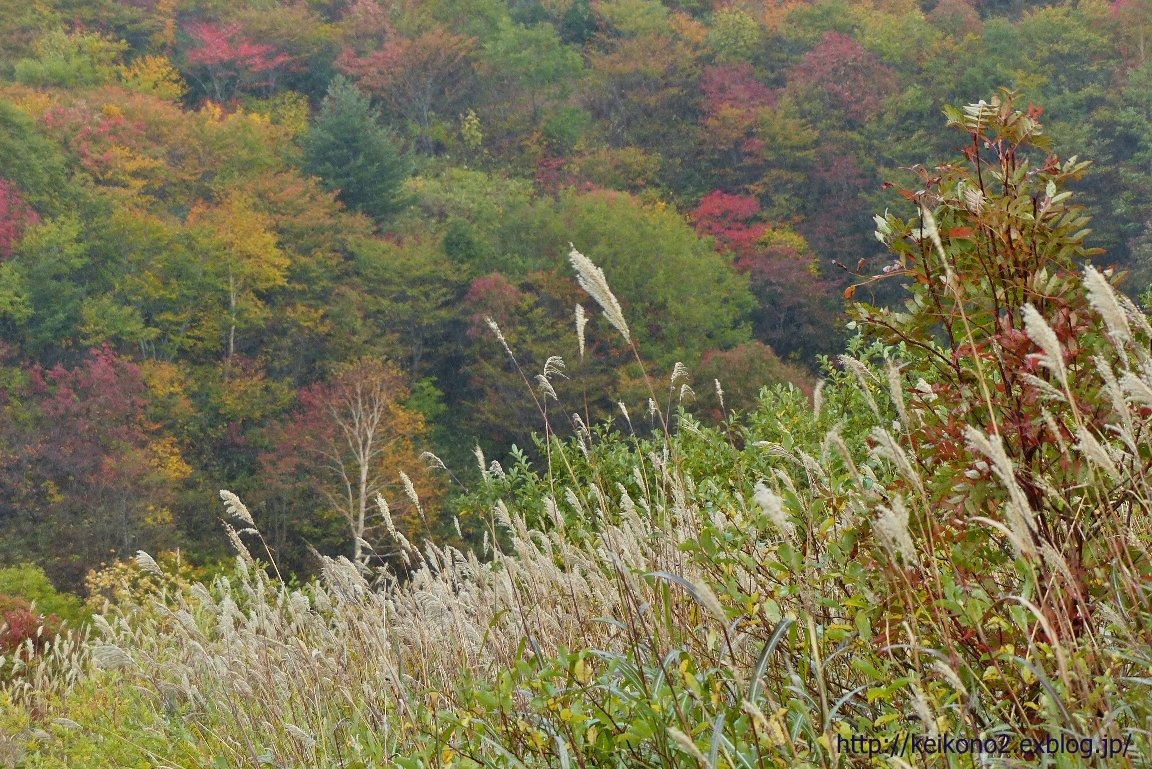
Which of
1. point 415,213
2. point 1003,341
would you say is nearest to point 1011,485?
point 1003,341

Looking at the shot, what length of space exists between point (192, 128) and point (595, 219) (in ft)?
26.4

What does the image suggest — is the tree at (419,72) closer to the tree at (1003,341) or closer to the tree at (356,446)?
the tree at (356,446)

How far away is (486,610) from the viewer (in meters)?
2.68

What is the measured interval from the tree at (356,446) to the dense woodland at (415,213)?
78 mm

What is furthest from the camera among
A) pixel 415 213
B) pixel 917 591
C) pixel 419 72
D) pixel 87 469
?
pixel 419 72

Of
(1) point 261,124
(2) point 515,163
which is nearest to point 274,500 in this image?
(1) point 261,124

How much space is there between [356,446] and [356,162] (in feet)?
25.3

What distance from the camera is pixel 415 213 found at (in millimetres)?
24625

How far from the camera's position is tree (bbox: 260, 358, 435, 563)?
58.5 feet

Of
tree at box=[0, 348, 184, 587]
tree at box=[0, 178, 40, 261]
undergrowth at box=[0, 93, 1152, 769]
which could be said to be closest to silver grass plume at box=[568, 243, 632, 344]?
undergrowth at box=[0, 93, 1152, 769]

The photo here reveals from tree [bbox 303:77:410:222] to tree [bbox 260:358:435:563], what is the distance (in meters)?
5.05

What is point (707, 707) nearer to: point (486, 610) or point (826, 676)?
point (826, 676)

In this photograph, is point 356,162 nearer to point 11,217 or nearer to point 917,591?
point 11,217

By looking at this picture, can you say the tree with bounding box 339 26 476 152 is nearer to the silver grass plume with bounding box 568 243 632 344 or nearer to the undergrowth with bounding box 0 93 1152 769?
the undergrowth with bounding box 0 93 1152 769
